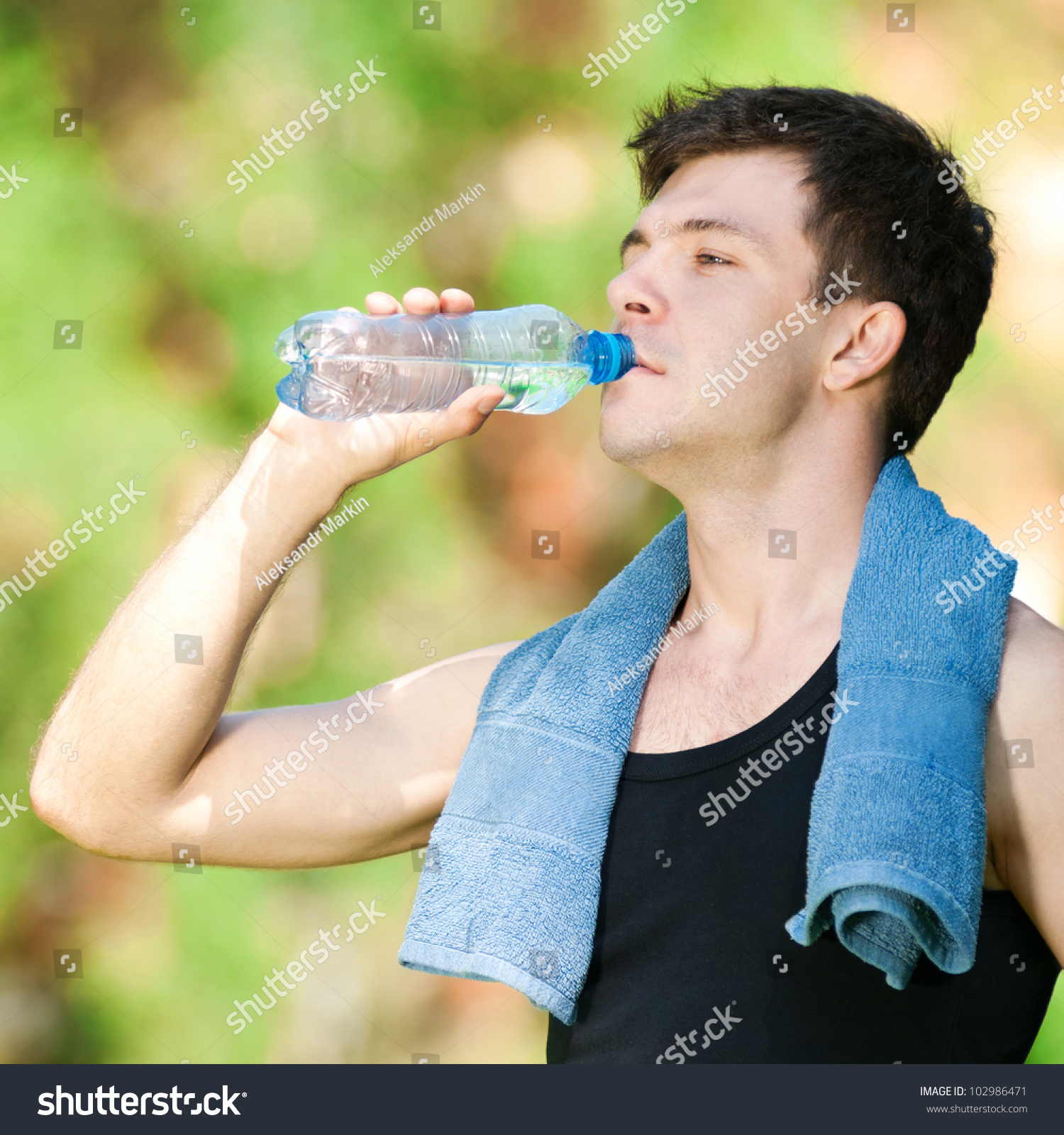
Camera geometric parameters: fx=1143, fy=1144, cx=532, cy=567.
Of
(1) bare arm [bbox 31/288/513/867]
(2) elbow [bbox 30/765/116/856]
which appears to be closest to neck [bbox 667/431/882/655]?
(1) bare arm [bbox 31/288/513/867]

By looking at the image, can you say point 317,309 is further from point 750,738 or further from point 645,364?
point 750,738

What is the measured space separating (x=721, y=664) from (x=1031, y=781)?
1.15 feet

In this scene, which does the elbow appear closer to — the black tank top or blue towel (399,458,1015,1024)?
blue towel (399,458,1015,1024)

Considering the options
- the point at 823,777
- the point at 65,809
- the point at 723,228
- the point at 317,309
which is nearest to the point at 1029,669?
the point at 823,777

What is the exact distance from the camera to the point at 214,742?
4.12ft

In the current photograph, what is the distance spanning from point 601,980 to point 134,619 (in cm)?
60

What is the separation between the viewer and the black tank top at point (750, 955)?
1024 mm

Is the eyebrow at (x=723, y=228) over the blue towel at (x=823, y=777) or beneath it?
over

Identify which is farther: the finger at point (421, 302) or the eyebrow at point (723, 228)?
the eyebrow at point (723, 228)

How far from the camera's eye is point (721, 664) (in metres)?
1.25

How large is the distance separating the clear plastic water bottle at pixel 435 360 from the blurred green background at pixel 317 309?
3.85ft

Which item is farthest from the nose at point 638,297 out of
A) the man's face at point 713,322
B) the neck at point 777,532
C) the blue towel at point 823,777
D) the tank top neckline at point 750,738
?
the tank top neckline at point 750,738

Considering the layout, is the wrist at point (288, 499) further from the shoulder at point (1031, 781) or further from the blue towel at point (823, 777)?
the shoulder at point (1031, 781)
